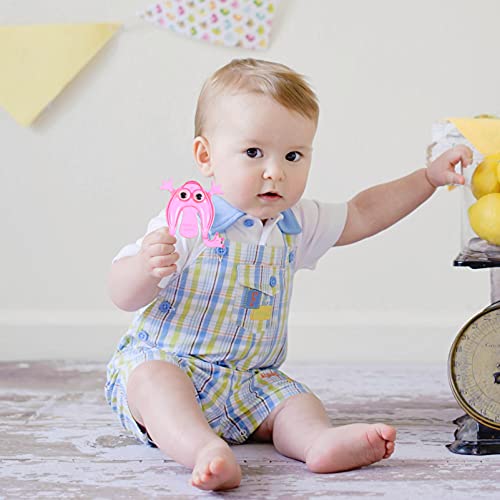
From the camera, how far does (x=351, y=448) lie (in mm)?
1192

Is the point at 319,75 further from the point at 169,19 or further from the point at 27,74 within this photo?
the point at 27,74

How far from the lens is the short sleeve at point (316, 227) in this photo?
4.91ft

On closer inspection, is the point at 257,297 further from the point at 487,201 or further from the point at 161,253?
the point at 487,201

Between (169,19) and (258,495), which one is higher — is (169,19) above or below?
above

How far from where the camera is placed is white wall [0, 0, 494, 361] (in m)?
2.03

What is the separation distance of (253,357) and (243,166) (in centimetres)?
29

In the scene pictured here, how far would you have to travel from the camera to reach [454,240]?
2.07 meters

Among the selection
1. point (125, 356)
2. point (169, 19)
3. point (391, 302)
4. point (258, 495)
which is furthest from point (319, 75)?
point (258, 495)

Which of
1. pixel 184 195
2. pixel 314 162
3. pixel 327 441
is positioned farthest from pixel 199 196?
pixel 314 162

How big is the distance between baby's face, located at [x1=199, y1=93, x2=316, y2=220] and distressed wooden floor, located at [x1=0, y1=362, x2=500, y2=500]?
0.37 meters

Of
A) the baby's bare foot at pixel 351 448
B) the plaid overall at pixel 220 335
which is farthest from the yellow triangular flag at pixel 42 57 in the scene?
the baby's bare foot at pixel 351 448

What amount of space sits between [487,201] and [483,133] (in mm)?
160

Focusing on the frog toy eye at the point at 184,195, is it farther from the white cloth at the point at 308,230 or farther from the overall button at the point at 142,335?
the overall button at the point at 142,335

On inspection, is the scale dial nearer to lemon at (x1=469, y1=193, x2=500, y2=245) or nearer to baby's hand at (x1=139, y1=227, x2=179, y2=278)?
lemon at (x1=469, y1=193, x2=500, y2=245)
